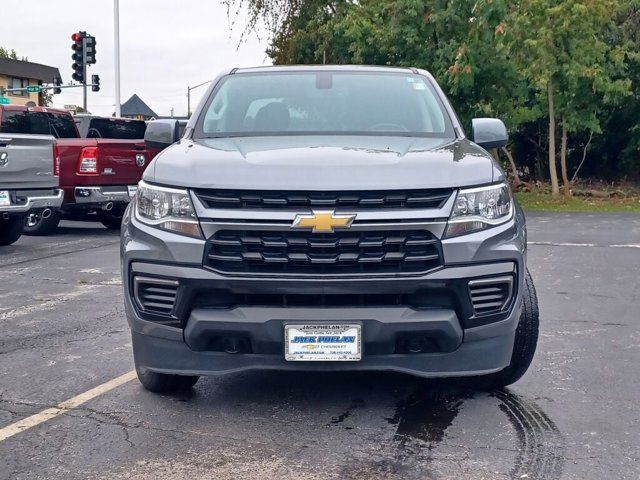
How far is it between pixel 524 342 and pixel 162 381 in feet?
6.35

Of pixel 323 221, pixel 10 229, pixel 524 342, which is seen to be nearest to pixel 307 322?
pixel 323 221

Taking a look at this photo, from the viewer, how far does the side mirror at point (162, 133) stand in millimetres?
5688

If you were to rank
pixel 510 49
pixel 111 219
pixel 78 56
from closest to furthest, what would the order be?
pixel 111 219 → pixel 510 49 → pixel 78 56

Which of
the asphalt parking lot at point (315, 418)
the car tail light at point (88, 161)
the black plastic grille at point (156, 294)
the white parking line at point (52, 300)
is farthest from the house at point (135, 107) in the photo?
the black plastic grille at point (156, 294)

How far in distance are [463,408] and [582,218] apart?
14.5 metres

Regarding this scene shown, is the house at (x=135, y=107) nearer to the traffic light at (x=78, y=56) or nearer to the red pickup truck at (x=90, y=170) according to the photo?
the traffic light at (x=78, y=56)

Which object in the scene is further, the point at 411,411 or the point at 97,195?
the point at 97,195

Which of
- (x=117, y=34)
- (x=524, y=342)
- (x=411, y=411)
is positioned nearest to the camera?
(x=411, y=411)

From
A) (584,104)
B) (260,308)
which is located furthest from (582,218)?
(260,308)

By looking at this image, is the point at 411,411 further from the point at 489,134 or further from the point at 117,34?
the point at 117,34

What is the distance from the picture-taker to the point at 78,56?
28.5m

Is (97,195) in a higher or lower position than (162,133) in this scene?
lower

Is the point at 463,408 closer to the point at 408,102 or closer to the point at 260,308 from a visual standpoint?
the point at 260,308

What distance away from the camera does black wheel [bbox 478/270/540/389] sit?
184 inches
